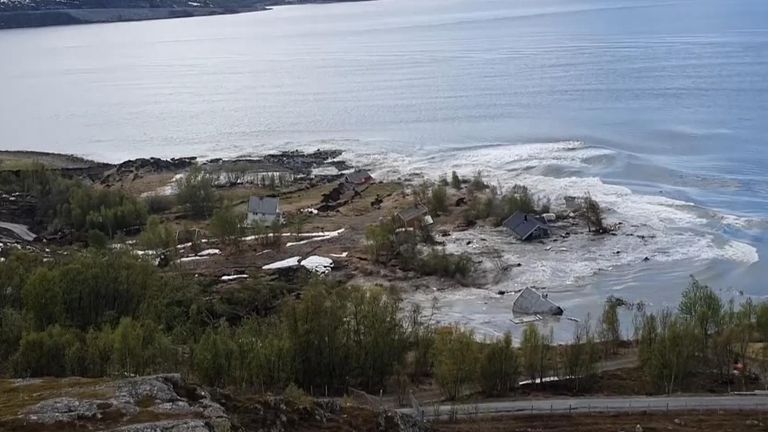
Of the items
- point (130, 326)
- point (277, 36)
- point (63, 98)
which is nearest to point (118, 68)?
point (63, 98)

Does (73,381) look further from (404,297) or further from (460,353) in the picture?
(404,297)

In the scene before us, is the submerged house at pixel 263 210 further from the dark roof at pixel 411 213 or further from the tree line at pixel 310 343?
the tree line at pixel 310 343

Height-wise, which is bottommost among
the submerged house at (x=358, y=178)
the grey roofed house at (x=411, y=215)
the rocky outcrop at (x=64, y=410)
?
the rocky outcrop at (x=64, y=410)

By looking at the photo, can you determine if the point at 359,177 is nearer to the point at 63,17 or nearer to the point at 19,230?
the point at 19,230

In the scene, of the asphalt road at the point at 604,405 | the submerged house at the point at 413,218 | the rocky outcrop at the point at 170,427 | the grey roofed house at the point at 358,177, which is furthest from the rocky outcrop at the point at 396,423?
the grey roofed house at the point at 358,177

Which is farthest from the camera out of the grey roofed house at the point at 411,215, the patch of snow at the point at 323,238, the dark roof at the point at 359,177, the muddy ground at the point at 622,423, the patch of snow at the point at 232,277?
the dark roof at the point at 359,177

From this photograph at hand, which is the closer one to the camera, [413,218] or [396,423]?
[396,423]

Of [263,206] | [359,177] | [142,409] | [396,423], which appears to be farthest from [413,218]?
[142,409]
